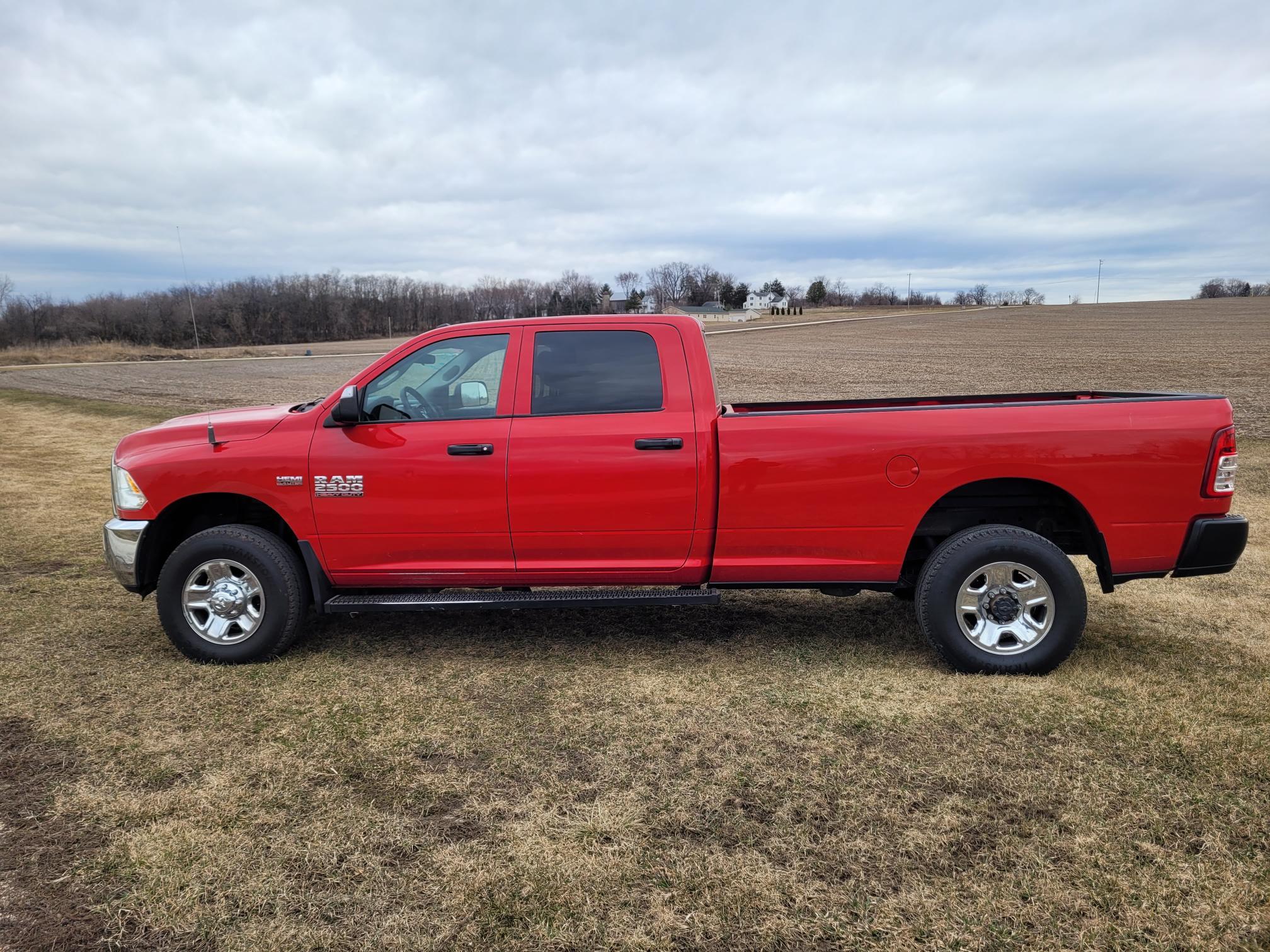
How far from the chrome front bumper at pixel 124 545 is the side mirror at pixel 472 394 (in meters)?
1.91

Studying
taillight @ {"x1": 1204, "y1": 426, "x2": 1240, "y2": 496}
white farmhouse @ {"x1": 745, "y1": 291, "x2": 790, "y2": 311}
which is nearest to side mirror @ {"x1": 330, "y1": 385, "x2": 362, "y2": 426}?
taillight @ {"x1": 1204, "y1": 426, "x2": 1240, "y2": 496}

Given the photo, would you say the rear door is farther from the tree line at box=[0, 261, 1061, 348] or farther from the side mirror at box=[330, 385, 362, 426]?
the tree line at box=[0, 261, 1061, 348]

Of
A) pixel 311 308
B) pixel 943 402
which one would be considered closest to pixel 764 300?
pixel 311 308

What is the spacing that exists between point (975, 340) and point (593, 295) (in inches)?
3949

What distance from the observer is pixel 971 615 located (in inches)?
173

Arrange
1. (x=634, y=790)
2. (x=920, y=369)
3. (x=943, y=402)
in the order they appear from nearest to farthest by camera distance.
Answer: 1. (x=634, y=790)
2. (x=943, y=402)
3. (x=920, y=369)

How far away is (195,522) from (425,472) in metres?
1.67

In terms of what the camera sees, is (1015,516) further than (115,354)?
No

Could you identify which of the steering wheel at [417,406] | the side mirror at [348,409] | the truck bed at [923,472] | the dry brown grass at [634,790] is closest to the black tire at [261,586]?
the dry brown grass at [634,790]

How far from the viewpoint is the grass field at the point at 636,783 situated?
2.63 m

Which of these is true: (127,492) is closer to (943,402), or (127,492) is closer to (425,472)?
(425,472)

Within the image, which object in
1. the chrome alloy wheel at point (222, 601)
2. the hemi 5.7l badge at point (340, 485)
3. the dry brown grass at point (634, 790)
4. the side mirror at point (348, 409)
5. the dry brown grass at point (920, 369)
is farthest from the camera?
the dry brown grass at point (920, 369)

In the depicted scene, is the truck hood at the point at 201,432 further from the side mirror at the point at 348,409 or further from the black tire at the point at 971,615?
the black tire at the point at 971,615

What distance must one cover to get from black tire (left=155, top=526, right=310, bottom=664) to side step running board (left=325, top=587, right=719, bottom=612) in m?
0.24
